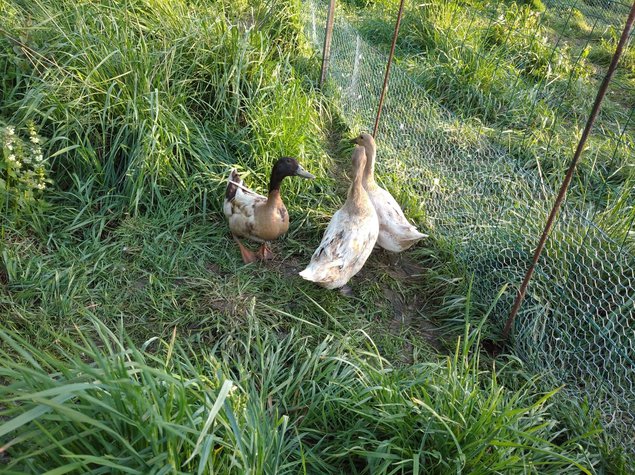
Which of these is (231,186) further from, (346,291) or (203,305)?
(346,291)

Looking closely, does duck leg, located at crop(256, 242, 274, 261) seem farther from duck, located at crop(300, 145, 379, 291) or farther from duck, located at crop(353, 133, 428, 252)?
duck, located at crop(353, 133, 428, 252)

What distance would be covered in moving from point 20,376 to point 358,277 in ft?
6.60

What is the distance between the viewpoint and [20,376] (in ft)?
5.06

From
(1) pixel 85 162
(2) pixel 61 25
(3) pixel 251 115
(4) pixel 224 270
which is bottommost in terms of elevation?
(4) pixel 224 270

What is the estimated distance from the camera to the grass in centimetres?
158

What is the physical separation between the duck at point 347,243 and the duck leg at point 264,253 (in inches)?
17.5

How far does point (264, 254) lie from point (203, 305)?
579 mm

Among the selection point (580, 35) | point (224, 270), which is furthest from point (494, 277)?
point (580, 35)

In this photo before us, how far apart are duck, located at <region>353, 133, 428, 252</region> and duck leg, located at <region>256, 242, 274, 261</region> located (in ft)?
2.33


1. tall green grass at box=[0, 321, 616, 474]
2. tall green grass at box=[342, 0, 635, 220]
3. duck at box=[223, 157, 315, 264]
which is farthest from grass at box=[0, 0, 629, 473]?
tall green grass at box=[342, 0, 635, 220]

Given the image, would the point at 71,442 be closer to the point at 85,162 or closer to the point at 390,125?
the point at 85,162

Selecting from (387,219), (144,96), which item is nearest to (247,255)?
(387,219)

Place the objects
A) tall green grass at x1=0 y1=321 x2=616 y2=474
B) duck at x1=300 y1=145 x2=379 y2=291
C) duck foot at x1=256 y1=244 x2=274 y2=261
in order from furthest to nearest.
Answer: duck foot at x1=256 y1=244 x2=274 y2=261
duck at x1=300 y1=145 x2=379 y2=291
tall green grass at x1=0 y1=321 x2=616 y2=474

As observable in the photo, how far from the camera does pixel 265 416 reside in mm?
1882
